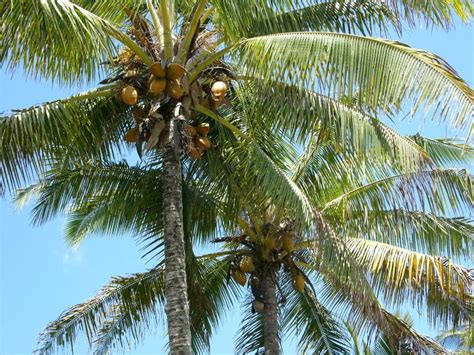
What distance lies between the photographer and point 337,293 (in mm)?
12695

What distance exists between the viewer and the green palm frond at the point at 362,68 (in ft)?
27.7

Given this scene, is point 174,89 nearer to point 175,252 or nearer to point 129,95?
point 129,95

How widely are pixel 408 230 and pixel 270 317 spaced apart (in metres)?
2.23

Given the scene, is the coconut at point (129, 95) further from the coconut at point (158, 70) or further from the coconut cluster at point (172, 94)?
the coconut at point (158, 70)

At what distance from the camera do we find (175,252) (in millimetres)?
9750

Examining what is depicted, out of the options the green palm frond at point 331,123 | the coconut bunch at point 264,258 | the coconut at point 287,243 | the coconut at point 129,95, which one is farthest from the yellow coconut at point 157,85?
the coconut at point 287,243

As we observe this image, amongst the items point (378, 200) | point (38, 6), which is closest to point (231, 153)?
point (378, 200)

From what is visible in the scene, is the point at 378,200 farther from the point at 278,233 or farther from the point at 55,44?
the point at 55,44

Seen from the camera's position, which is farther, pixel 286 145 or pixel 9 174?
pixel 286 145

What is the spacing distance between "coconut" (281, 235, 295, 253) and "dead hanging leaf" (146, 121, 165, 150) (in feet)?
9.86

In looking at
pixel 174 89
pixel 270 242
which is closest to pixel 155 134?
pixel 174 89

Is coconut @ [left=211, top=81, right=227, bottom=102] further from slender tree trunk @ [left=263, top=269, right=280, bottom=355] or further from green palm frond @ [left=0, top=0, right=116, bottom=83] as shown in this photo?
slender tree trunk @ [left=263, top=269, right=280, bottom=355]

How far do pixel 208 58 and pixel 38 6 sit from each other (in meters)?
2.40

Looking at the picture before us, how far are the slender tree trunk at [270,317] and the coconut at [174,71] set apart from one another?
3698 mm
